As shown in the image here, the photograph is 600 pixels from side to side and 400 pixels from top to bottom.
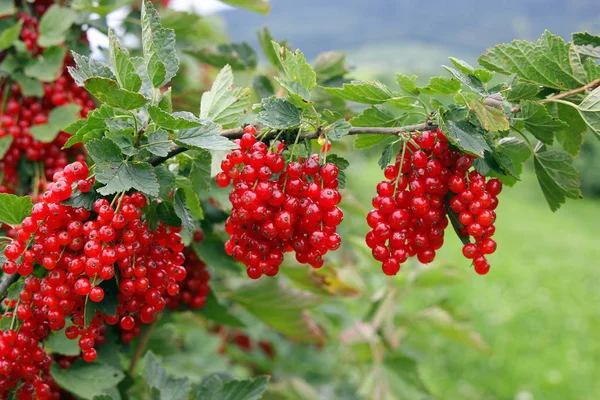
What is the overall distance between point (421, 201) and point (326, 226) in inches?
6.1

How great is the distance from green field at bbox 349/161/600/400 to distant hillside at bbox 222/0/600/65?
26.8 ft

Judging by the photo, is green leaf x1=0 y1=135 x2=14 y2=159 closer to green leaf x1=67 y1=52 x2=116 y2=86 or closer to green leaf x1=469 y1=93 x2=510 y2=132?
green leaf x1=67 y1=52 x2=116 y2=86

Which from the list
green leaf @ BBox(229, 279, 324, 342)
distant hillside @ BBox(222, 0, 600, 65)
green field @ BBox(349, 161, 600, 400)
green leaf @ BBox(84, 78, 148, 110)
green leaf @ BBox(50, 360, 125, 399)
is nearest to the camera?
green leaf @ BBox(84, 78, 148, 110)

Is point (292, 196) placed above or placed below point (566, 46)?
below

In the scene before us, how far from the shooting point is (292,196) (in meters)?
0.86

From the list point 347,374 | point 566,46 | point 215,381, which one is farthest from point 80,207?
point 347,374

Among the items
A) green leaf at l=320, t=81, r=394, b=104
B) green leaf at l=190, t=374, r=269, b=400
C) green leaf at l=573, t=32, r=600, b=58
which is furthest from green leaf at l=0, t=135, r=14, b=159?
green leaf at l=573, t=32, r=600, b=58

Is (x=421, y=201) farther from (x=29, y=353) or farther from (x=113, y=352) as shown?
(x=113, y=352)

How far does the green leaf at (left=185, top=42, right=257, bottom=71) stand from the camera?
1.73 meters

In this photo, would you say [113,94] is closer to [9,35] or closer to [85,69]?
[85,69]

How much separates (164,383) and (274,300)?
588mm

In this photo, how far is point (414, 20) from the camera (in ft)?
101

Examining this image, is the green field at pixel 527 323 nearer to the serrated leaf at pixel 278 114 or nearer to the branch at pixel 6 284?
the serrated leaf at pixel 278 114

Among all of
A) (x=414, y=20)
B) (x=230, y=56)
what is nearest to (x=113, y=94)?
(x=230, y=56)
